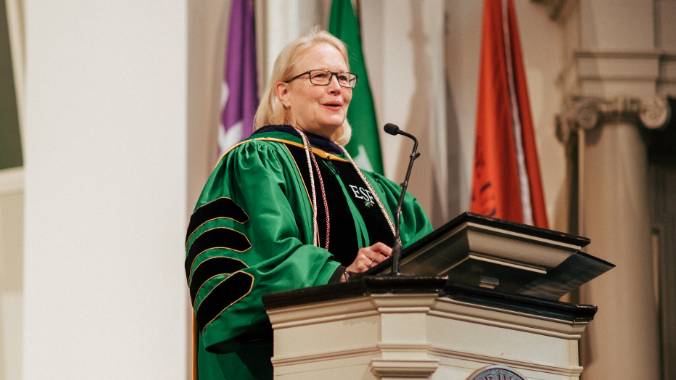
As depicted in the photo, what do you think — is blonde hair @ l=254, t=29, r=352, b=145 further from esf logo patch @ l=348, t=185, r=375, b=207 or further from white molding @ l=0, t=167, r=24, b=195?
white molding @ l=0, t=167, r=24, b=195

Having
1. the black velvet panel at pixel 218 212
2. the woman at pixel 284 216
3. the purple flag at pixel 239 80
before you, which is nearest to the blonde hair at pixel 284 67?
the woman at pixel 284 216

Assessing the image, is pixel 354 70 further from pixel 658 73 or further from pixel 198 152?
pixel 658 73

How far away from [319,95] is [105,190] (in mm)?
2150

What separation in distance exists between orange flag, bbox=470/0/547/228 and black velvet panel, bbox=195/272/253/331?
3.53m

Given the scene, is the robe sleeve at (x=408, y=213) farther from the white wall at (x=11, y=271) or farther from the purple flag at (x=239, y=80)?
the white wall at (x=11, y=271)

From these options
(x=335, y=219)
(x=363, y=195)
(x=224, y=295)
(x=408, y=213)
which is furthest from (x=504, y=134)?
(x=224, y=295)

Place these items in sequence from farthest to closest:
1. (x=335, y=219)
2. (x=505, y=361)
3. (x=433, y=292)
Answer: (x=335, y=219)
(x=505, y=361)
(x=433, y=292)

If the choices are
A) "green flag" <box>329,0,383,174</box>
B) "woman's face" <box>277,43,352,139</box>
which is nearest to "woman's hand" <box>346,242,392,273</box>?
"woman's face" <box>277,43,352,139</box>

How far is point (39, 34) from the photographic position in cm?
629

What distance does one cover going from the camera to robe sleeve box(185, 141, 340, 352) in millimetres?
3479

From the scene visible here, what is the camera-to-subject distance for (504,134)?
23.4 feet

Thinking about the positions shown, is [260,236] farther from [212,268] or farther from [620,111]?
[620,111]

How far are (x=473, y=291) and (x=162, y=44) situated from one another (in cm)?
351

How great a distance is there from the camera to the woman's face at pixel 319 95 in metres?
Result: 4.12
